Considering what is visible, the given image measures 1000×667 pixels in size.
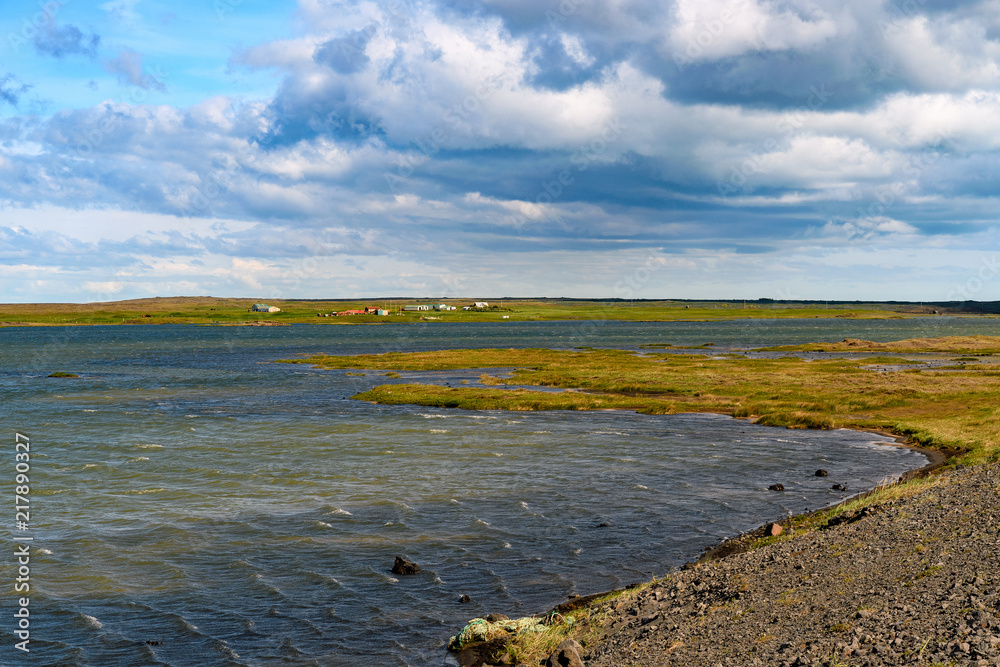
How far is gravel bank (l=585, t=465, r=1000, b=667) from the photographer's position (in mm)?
12047

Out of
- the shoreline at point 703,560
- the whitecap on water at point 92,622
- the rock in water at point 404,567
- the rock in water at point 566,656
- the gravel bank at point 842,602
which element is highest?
the gravel bank at point 842,602

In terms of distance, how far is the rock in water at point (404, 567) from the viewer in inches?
870

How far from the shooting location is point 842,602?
1440 centimetres

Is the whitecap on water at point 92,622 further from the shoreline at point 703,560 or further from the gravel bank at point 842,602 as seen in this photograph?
the gravel bank at point 842,602

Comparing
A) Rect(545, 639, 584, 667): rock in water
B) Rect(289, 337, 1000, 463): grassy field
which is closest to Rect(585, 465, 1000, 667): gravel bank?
Rect(545, 639, 584, 667): rock in water

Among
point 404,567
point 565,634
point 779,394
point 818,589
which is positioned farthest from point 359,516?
point 779,394

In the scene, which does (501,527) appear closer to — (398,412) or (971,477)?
(971,477)

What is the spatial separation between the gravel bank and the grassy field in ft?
56.9

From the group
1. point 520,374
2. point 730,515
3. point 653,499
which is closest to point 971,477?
point 730,515

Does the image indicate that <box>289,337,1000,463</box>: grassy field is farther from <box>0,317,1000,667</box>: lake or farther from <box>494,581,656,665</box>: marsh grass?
<box>494,581,656,665</box>: marsh grass

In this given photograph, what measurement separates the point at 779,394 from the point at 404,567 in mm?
51355

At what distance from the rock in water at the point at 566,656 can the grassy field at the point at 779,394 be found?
84.5 feet

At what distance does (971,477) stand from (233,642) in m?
23.1

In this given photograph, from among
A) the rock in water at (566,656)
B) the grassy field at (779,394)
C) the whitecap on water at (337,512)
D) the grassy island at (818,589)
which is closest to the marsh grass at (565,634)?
the grassy island at (818,589)
